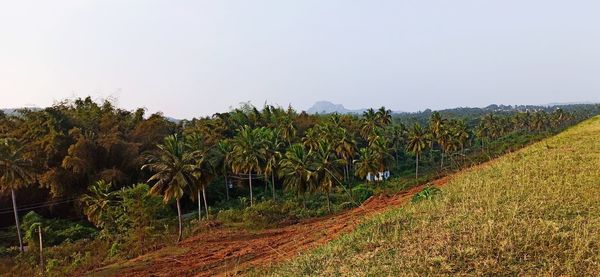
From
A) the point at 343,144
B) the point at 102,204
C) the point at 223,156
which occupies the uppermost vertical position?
the point at 223,156

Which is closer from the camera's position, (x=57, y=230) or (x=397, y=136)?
(x=57, y=230)

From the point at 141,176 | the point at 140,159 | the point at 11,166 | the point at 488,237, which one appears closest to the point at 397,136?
the point at 141,176

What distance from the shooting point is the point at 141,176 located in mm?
53938

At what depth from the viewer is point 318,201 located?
172 feet

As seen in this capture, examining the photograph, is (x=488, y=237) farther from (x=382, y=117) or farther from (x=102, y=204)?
(x=382, y=117)

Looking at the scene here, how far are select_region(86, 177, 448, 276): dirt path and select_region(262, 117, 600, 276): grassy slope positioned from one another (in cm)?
467

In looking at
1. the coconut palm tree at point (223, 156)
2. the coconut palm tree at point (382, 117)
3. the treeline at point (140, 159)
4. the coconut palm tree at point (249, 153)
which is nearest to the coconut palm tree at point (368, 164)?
the treeline at point (140, 159)

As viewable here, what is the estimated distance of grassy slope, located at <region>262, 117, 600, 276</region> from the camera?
7.82 m

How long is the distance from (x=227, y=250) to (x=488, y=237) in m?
17.9

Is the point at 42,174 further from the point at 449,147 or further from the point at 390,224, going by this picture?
the point at 449,147

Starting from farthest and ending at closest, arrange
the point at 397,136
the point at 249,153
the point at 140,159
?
1. the point at 397,136
2. the point at 140,159
3. the point at 249,153

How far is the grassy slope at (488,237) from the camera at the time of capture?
7.82 meters

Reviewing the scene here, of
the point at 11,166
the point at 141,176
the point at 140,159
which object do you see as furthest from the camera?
the point at 141,176

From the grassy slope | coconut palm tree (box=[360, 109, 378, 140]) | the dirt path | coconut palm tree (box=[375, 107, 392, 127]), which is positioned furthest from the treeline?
the grassy slope
